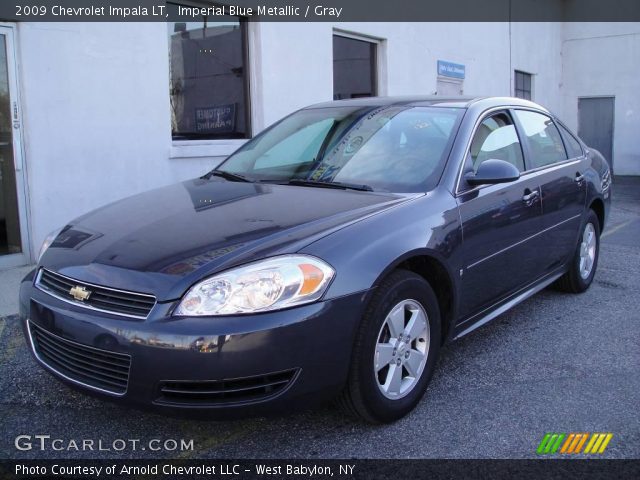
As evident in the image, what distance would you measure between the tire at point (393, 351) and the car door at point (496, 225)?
1.36 ft

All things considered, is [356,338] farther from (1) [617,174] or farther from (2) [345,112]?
(1) [617,174]

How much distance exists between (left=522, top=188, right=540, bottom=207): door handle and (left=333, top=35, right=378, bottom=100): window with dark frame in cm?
573

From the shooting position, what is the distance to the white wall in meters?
16.8

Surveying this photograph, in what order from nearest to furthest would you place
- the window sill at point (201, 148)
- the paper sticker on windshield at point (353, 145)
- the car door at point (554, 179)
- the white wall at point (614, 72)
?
1. the paper sticker on windshield at point (353, 145)
2. the car door at point (554, 179)
3. the window sill at point (201, 148)
4. the white wall at point (614, 72)

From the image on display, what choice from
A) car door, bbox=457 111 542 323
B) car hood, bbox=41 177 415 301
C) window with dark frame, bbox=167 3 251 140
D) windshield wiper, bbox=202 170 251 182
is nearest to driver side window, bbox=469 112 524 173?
car door, bbox=457 111 542 323

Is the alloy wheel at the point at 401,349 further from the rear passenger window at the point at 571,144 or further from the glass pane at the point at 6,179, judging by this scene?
the glass pane at the point at 6,179

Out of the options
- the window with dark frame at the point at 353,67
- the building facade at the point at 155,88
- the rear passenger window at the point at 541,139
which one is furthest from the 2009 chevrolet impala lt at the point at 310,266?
the window with dark frame at the point at 353,67

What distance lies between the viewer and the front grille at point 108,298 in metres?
2.65

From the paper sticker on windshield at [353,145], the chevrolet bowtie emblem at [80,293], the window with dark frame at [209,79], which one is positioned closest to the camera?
the chevrolet bowtie emblem at [80,293]

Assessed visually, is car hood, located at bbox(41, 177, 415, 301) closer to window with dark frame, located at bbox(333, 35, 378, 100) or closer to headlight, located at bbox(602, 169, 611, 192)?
headlight, located at bbox(602, 169, 611, 192)

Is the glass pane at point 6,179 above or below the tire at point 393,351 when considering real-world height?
above

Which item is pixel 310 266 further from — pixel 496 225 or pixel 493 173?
pixel 496 225

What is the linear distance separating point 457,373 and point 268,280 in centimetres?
160

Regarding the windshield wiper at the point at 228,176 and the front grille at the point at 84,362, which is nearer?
the front grille at the point at 84,362
